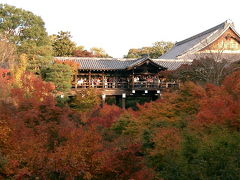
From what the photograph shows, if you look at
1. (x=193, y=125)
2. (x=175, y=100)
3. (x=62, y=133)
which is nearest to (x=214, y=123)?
(x=193, y=125)

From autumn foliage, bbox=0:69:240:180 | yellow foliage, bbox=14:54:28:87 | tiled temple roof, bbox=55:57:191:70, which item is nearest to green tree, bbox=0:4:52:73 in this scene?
tiled temple roof, bbox=55:57:191:70

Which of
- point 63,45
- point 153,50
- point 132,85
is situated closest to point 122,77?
point 132,85

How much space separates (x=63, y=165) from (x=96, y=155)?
991mm

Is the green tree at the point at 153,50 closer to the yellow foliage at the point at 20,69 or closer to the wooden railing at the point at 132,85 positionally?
the wooden railing at the point at 132,85

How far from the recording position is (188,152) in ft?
32.7

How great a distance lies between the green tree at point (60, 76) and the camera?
72.8 ft

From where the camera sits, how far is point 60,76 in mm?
22266

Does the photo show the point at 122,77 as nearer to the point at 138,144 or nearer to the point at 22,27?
the point at 22,27

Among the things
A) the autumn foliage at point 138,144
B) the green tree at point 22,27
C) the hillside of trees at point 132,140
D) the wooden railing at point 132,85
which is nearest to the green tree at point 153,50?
the green tree at point 22,27

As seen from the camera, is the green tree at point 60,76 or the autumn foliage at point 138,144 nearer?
the autumn foliage at point 138,144

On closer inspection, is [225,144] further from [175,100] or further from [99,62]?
[99,62]

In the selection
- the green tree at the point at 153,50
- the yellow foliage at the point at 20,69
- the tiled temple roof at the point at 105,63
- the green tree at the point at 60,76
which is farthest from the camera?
the green tree at the point at 153,50

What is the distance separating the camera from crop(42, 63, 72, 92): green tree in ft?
72.8

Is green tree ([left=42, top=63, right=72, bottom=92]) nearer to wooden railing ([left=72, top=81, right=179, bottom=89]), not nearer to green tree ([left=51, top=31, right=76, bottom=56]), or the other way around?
wooden railing ([left=72, top=81, right=179, bottom=89])
